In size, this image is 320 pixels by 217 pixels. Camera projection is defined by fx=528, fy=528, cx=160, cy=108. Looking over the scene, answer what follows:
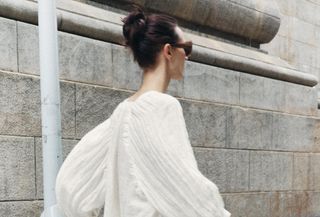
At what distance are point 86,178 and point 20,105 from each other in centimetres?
191

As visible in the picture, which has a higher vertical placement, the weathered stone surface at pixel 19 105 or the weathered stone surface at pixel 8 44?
the weathered stone surface at pixel 8 44

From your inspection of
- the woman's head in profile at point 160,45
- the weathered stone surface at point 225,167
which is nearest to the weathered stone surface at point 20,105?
the woman's head in profile at point 160,45

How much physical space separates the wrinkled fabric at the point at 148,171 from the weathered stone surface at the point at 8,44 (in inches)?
77.7

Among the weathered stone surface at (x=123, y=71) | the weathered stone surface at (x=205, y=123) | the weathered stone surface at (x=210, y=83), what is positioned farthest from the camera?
the weathered stone surface at (x=210, y=83)

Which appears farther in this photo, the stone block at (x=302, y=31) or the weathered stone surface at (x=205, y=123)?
the stone block at (x=302, y=31)

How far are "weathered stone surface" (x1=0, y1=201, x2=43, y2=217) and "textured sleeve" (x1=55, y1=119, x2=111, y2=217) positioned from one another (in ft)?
5.47

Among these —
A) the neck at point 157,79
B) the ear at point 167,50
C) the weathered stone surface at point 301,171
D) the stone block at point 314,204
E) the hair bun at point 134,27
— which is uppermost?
the hair bun at point 134,27

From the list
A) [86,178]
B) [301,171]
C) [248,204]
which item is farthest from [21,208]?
[301,171]

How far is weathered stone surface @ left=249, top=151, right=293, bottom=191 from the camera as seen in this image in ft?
22.5

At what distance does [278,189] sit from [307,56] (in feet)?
14.4

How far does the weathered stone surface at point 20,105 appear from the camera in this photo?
402 cm

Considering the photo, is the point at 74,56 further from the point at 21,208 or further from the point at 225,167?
the point at 225,167

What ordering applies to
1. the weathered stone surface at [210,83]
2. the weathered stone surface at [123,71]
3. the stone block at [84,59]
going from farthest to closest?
the weathered stone surface at [210,83] → the weathered stone surface at [123,71] → the stone block at [84,59]

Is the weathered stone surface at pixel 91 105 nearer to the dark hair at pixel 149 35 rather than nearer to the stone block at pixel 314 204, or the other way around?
the dark hair at pixel 149 35
